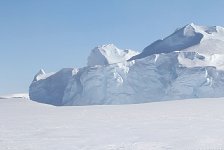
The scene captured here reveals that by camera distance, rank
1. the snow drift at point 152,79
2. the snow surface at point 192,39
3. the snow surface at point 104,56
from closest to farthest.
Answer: the snow drift at point 152,79, the snow surface at point 192,39, the snow surface at point 104,56

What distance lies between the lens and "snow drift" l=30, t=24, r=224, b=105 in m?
60.2

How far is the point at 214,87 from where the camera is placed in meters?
59.3

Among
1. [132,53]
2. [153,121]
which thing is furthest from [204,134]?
[132,53]

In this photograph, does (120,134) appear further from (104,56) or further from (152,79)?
(104,56)

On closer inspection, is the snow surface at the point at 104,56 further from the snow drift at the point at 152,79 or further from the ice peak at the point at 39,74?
the snow drift at the point at 152,79

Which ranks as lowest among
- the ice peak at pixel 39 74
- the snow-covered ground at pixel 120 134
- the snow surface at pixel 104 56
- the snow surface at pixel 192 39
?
the ice peak at pixel 39 74

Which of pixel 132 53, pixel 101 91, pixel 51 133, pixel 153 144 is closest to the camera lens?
pixel 153 144

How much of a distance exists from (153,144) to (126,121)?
4861 millimetres

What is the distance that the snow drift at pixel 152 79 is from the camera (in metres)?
60.2

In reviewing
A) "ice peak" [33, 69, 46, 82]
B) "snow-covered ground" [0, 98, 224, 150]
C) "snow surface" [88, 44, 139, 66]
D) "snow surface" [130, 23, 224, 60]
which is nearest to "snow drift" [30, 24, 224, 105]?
"snow surface" [130, 23, 224, 60]

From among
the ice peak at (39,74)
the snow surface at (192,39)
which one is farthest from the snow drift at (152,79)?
the ice peak at (39,74)

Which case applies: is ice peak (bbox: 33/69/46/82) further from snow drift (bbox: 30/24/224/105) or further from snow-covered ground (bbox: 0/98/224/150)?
snow-covered ground (bbox: 0/98/224/150)

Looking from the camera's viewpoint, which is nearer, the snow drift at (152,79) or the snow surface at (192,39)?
the snow drift at (152,79)

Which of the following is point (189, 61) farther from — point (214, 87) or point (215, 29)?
point (215, 29)
